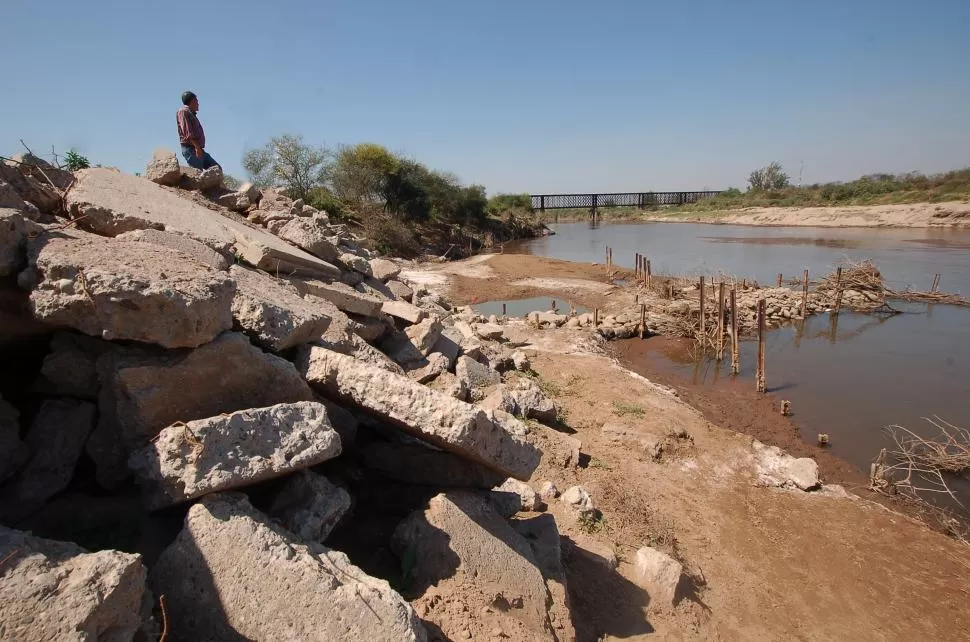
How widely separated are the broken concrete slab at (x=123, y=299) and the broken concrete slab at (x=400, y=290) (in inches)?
265

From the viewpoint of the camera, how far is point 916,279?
2450 centimetres

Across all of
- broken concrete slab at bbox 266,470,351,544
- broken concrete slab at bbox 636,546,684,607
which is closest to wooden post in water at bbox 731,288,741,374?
broken concrete slab at bbox 636,546,684,607

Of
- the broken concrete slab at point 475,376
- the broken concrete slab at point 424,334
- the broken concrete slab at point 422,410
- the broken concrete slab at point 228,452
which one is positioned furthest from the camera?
the broken concrete slab at point 475,376

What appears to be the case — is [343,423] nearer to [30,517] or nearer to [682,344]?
[30,517]

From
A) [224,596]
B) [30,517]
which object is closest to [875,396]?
[224,596]

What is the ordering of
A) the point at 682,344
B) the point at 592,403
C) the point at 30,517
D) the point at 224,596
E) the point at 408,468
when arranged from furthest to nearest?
the point at 682,344 < the point at 592,403 < the point at 408,468 < the point at 30,517 < the point at 224,596

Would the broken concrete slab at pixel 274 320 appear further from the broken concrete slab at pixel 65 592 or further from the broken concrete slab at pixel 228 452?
the broken concrete slab at pixel 65 592

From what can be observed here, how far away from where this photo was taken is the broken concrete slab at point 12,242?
9.68ft

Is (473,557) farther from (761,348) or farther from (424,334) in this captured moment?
(761,348)

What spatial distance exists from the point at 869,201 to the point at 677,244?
88.5ft

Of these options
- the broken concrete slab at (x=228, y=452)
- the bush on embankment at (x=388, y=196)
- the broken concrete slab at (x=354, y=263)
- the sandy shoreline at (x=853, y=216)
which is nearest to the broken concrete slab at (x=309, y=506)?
the broken concrete slab at (x=228, y=452)

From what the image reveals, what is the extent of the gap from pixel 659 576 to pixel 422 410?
9.38 feet

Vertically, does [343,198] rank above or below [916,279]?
above

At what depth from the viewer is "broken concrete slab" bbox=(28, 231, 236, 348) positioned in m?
2.80
